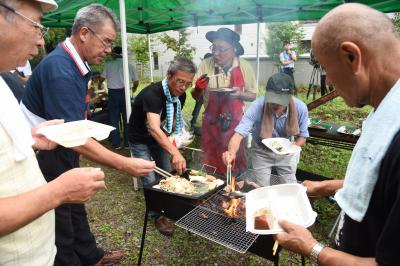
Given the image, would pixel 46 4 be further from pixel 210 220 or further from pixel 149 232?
pixel 149 232

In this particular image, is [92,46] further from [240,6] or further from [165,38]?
[165,38]

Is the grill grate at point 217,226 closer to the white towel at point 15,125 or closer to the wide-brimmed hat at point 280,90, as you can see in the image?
the white towel at point 15,125

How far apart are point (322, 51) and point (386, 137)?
0.44 m

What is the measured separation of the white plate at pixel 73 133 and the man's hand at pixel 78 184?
244mm

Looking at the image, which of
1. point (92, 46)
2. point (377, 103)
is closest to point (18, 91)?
point (92, 46)

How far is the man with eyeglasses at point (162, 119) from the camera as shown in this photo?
335cm

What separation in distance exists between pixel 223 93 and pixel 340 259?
351cm

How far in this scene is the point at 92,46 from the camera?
7.63 feet

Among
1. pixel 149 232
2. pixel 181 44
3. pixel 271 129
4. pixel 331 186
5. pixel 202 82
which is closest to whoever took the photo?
pixel 331 186

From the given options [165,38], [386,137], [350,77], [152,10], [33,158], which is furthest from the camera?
[165,38]

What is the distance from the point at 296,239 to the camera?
4.92 feet

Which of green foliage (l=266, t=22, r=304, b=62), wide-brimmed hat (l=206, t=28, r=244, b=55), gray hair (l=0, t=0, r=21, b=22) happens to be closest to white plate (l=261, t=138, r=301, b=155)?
wide-brimmed hat (l=206, t=28, r=244, b=55)

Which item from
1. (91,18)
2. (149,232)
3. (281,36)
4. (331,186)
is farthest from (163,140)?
(281,36)

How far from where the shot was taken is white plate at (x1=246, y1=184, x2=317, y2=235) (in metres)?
1.90
